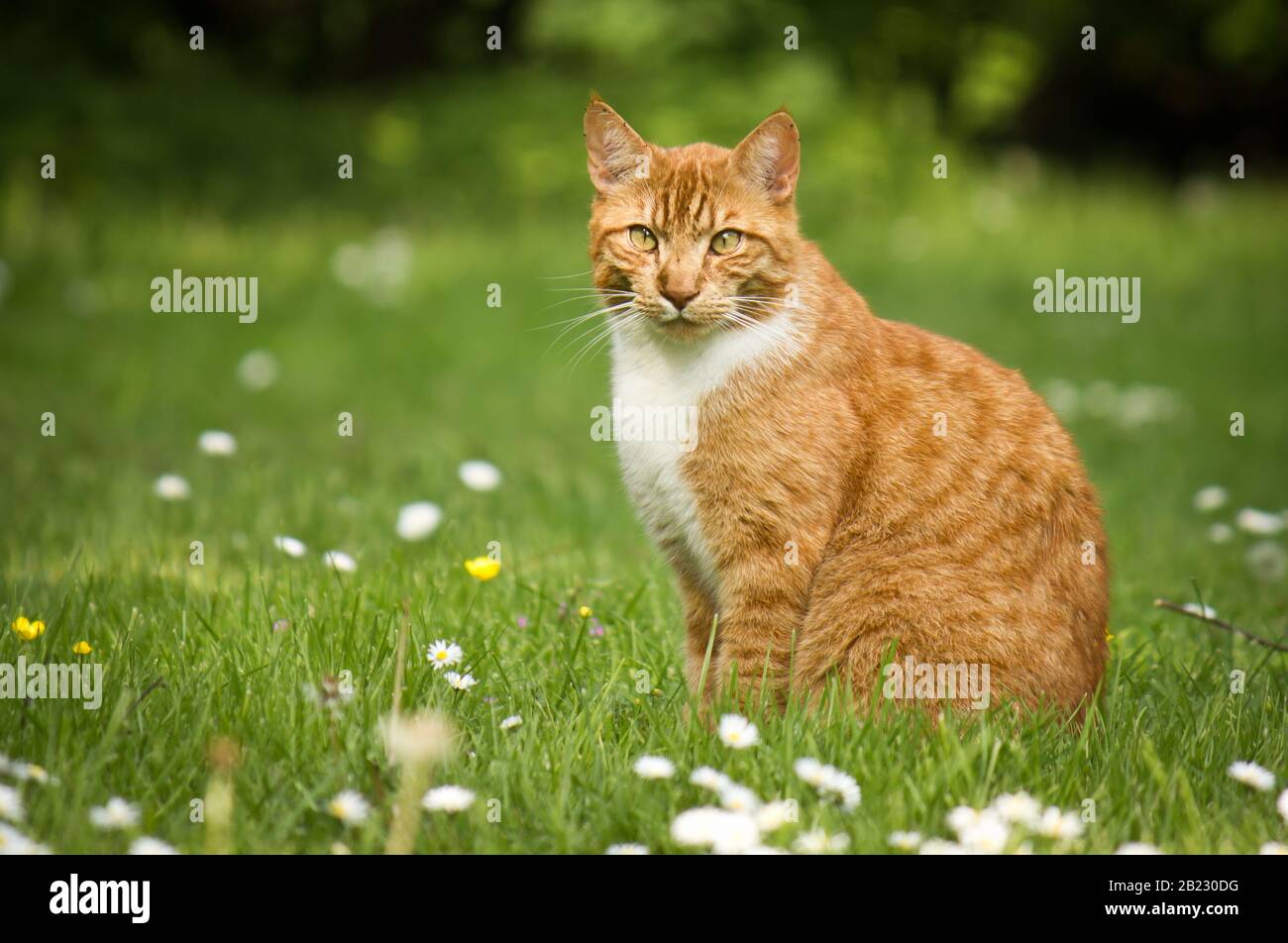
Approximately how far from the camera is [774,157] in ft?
11.4

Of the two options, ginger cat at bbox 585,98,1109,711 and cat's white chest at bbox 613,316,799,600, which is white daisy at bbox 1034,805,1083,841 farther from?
cat's white chest at bbox 613,316,799,600

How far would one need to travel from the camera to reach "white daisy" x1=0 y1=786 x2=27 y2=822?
2.37m

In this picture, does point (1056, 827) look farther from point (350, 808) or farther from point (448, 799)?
point (350, 808)

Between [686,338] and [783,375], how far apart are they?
257mm

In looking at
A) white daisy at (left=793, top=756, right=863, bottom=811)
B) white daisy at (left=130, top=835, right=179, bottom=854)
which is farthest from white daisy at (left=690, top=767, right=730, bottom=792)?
white daisy at (left=130, top=835, right=179, bottom=854)

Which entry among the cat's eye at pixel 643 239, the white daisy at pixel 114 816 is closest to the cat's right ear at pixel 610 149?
the cat's eye at pixel 643 239

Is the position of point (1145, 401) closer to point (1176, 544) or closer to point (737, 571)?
point (1176, 544)

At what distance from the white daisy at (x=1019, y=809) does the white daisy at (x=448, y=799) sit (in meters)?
0.98

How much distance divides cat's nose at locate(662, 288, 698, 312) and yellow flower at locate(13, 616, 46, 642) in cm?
164

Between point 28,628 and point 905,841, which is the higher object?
point 28,628

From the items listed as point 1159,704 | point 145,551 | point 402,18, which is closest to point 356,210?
point 402,18

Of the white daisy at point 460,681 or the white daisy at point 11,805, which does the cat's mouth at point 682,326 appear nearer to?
the white daisy at point 460,681

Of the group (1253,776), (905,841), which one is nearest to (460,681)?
(905,841)

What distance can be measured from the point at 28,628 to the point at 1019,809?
2.23 meters
